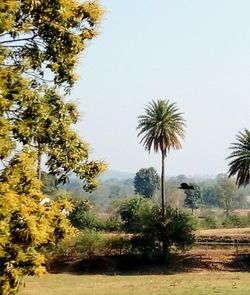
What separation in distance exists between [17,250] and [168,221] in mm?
45234

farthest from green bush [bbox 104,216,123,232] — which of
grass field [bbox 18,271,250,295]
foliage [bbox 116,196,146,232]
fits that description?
grass field [bbox 18,271,250,295]

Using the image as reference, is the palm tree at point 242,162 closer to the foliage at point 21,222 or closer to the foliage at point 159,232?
the foliage at point 159,232

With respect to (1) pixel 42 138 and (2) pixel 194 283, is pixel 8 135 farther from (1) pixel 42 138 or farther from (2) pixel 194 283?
(2) pixel 194 283

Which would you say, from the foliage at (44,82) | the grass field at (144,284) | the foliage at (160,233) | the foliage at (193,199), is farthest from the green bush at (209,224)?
the foliage at (193,199)

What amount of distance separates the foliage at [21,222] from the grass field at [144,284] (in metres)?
22.0

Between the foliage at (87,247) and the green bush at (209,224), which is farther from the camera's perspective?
the green bush at (209,224)

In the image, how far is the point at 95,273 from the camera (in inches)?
2104

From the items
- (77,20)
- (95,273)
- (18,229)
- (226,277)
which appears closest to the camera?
(18,229)

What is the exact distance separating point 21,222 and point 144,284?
109ft

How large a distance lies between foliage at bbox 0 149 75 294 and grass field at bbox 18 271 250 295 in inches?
866

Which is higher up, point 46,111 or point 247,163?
point 247,163

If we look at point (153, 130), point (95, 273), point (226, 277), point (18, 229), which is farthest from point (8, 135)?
point (153, 130)

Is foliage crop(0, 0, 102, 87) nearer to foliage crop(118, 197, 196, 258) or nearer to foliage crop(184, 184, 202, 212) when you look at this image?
foliage crop(118, 197, 196, 258)

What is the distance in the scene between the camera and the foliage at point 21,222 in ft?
38.9
